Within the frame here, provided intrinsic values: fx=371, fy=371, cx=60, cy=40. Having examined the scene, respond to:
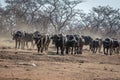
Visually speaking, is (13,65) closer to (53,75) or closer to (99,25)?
(53,75)

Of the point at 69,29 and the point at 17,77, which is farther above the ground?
the point at 69,29

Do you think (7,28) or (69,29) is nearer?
(7,28)

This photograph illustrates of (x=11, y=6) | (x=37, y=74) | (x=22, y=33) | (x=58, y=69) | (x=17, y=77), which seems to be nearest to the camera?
(x=17, y=77)

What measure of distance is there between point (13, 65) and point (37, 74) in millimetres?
2881

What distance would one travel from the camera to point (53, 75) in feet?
56.2

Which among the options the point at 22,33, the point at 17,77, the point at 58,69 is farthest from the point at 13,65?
the point at 22,33

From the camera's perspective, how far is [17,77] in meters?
15.8

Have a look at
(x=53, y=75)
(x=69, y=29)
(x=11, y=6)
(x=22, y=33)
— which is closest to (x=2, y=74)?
(x=53, y=75)

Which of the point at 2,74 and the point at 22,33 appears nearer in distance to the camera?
the point at 2,74

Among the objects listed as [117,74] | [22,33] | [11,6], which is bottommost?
[117,74]

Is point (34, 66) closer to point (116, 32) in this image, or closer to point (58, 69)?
point (58, 69)

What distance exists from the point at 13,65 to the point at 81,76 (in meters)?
3.98

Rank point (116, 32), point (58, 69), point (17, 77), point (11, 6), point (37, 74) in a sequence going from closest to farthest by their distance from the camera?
point (17, 77)
point (37, 74)
point (58, 69)
point (11, 6)
point (116, 32)

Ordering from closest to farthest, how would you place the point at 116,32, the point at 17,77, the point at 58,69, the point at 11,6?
the point at 17,77, the point at 58,69, the point at 11,6, the point at 116,32
